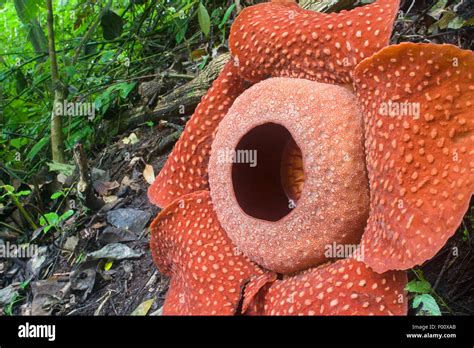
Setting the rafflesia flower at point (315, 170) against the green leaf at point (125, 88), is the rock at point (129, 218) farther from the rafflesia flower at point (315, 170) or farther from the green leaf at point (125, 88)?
the green leaf at point (125, 88)

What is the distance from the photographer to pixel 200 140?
1.91 m

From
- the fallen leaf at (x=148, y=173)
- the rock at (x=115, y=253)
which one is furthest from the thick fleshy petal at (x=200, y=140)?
the fallen leaf at (x=148, y=173)

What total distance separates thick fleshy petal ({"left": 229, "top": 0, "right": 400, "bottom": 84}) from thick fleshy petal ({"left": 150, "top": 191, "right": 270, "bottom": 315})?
449 millimetres

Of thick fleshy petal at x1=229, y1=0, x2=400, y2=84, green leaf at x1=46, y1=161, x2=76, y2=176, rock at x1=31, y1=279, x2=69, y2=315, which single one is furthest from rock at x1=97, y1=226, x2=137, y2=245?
thick fleshy petal at x1=229, y1=0, x2=400, y2=84

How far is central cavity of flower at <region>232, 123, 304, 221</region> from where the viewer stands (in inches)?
66.1

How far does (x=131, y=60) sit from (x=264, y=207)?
1.69 meters

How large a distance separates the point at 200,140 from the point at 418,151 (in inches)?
31.8

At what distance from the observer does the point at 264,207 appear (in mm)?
1735

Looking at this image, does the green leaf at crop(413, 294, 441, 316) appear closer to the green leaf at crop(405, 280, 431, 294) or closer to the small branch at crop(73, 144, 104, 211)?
the green leaf at crop(405, 280, 431, 294)

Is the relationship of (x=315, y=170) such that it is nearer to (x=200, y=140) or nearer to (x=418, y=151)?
(x=418, y=151)

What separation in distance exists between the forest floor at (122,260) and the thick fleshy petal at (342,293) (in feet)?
1.03

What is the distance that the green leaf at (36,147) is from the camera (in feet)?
9.75

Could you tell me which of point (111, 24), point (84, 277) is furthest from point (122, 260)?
point (111, 24)
